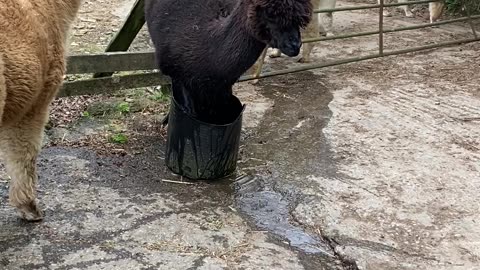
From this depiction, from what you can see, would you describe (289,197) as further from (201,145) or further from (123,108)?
(123,108)

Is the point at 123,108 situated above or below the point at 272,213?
above

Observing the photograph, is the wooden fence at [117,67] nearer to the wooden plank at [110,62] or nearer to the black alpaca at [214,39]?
the wooden plank at [110,62]

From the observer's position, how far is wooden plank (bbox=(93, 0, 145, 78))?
5273 millimetres

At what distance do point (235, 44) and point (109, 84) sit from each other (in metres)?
1.63

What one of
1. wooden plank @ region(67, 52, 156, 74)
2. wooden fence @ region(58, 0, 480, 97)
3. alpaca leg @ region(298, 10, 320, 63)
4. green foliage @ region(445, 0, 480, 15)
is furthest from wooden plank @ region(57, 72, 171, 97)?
green foliage @ region(445, 0, 480, 15)

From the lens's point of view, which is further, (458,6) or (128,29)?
(458,6)

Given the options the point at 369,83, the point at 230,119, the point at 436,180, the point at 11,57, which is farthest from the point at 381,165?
the point at 11,57

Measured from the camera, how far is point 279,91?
6.30 meters

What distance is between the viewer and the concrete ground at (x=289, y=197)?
356 centimetres

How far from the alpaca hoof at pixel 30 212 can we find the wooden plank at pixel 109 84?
4.67ft

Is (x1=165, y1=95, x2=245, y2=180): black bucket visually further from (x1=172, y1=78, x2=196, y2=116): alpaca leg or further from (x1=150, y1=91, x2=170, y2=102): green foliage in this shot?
(x1=150, y1=91, x2=170, y2=102): green foliage

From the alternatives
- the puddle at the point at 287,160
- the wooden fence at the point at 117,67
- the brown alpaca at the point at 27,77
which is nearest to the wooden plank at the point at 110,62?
the wooden fence at the point at 117,67

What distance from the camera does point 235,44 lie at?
3861 mm

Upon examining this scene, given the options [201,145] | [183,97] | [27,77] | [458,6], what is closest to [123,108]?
[183,97]
